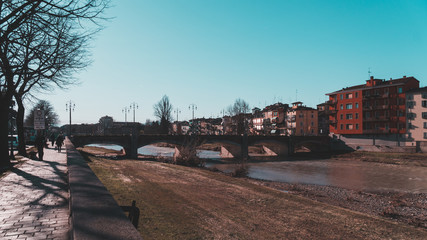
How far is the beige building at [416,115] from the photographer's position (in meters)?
59.4

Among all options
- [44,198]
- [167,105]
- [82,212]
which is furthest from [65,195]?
[167,105]

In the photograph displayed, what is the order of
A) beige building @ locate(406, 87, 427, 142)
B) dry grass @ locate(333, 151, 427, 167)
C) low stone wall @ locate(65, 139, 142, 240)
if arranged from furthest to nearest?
beige building @ locate(406, 87, 427, 142)
dry grass @ locate(333, 151, 427, 167)
low stone wall @ locate(65, 139, 142, 240)

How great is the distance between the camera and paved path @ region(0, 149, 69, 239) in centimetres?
606

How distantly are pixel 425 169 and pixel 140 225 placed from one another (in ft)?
156

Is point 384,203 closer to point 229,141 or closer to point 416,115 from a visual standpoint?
point 229,141

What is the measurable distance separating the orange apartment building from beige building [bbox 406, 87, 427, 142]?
91 cm

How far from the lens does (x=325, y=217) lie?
13656mm

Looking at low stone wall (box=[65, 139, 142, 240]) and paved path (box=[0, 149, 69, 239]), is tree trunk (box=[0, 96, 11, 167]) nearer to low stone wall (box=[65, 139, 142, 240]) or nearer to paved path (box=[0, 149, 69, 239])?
paved path (box=[0, 149, 69, 239])

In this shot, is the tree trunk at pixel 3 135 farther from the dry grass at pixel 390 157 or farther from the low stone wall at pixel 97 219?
the dry grass at pixel 390 157

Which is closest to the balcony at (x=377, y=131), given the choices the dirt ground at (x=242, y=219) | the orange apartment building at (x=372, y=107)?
the orange apartment building at (x=372, y=107)

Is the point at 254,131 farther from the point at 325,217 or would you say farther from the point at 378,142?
the point at 325,217

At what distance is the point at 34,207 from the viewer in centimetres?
802

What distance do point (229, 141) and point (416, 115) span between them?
126 feet

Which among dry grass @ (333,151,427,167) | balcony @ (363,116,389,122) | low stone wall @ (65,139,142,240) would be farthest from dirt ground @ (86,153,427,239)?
balcony @ (363,116,389,122)
